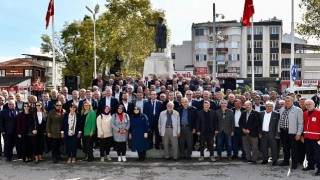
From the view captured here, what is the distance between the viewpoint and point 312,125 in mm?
9500

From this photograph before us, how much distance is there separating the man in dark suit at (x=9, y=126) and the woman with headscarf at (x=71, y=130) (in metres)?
1.63

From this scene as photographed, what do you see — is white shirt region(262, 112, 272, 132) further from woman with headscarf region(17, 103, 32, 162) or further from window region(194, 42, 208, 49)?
window region(194, 42, 208, 49)

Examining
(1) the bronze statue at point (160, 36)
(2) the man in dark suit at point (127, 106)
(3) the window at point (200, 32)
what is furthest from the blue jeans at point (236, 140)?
(3) the window at point (200, 32)

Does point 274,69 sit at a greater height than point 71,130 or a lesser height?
greater

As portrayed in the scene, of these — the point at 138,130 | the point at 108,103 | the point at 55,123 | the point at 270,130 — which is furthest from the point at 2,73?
the point at 270,130

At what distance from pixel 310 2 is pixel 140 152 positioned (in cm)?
1761

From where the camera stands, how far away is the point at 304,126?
980 centimetres

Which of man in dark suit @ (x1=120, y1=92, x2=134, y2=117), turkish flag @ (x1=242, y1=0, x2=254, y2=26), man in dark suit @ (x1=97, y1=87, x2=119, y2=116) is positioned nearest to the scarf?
man in dark suit @ (x1=97, y1=87, x2=119, y2=116)

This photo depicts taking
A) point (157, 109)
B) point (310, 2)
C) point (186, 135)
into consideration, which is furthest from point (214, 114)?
point (310, 2)

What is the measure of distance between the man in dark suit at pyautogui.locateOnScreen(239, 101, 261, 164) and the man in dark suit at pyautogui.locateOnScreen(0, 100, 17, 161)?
22.0 ft

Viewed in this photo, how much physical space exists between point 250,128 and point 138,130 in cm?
320

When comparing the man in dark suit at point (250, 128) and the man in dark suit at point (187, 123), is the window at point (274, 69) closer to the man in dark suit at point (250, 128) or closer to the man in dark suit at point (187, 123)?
the man in dark suit at point (250, 128)

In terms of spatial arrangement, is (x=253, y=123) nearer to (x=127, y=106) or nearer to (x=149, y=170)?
(x=149, y=170)

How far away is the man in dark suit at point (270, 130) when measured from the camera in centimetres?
1050
